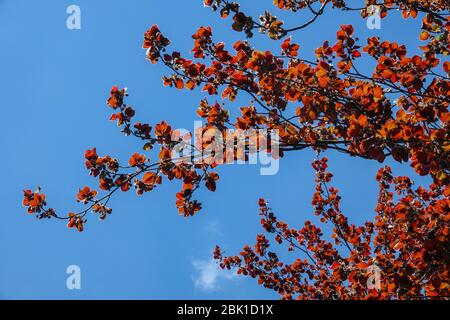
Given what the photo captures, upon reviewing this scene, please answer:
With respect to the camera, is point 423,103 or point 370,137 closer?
point 370,137

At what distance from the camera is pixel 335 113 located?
167 inches

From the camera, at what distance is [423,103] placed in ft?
14.2

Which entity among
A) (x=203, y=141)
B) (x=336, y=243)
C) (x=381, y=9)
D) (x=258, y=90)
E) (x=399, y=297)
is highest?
(x=381, y=9)

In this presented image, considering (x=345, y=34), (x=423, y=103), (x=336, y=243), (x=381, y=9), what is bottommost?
(x=336, y=243)

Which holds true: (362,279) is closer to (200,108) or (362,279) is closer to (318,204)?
(200,108)

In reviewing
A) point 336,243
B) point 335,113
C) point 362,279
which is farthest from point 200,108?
point 336,243

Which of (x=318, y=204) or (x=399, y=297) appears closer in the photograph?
(x=399, y=297)

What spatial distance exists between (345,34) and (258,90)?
133 cm
